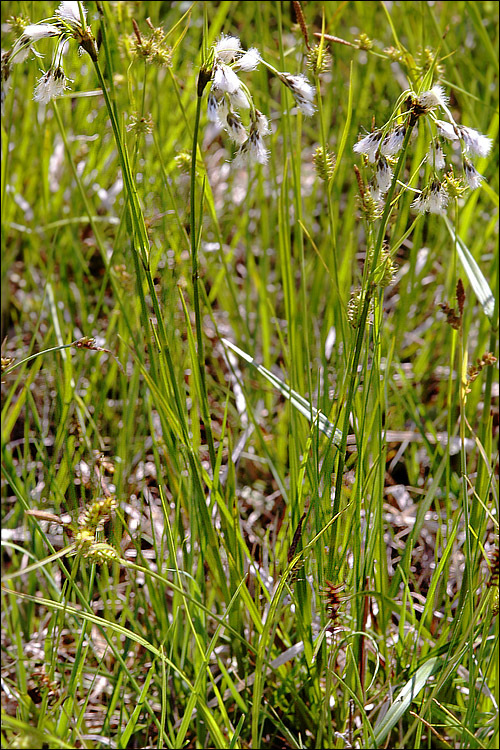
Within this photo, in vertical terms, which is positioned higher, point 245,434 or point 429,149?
point 429,149

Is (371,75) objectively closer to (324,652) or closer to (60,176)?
(60,176)

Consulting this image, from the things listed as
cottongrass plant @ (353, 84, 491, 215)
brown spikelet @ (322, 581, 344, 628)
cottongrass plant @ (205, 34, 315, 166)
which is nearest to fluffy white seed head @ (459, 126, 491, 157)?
cottongrass plant @ (353, 84, 491, 215)

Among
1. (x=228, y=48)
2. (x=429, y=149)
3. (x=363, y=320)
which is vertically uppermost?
(x=228, y=48)

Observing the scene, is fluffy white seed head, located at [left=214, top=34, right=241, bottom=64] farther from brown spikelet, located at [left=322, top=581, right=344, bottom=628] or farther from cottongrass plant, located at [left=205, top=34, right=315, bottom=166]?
brown spikelet, located at [left=322, top=581, right=344, bottom=628]

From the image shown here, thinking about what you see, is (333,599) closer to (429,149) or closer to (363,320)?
(363,320)

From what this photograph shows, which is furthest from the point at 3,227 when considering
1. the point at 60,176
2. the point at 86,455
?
the point at 60,176

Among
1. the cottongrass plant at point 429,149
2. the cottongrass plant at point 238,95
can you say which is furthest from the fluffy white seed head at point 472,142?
the cottongrass plant at point 238,95

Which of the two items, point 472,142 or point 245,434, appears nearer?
point 472,142

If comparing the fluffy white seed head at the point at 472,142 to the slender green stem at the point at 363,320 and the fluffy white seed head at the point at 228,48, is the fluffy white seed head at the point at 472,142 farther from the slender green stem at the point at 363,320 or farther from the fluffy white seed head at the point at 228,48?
the fluffy white seed head at the point at 228,48

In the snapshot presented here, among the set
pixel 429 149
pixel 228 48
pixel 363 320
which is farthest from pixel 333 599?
pixel 228 48
